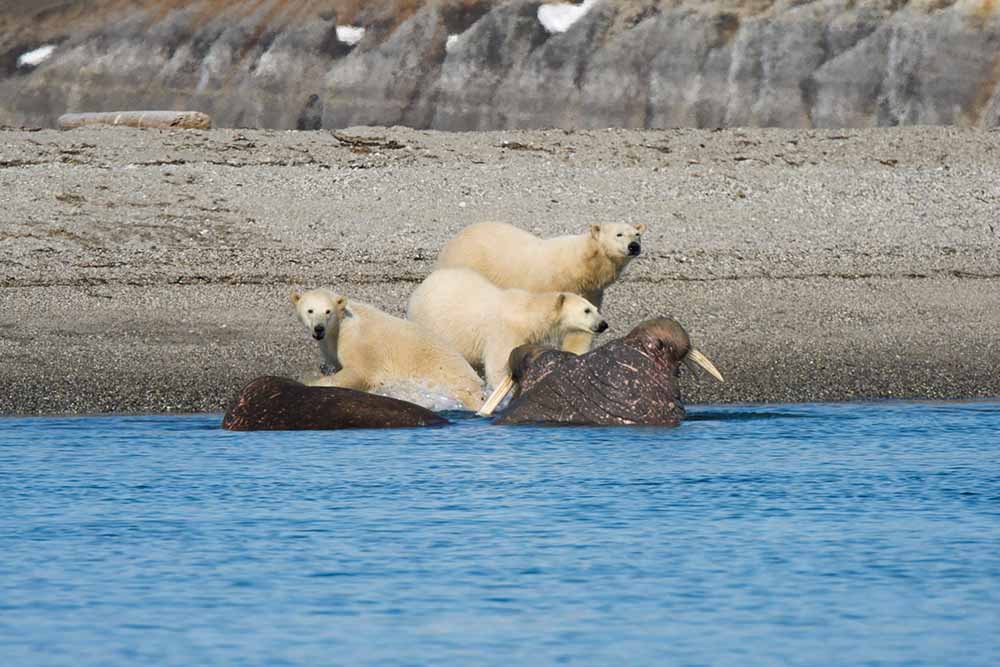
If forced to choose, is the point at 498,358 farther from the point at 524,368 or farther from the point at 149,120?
the point at 149,120

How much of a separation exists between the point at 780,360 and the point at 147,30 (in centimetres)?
1570

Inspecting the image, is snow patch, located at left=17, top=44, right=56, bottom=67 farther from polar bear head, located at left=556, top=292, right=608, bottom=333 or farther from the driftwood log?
polar bear head, located at left=556, top=292, right=608, bottom=333

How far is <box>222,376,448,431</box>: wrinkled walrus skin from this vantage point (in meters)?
12.3

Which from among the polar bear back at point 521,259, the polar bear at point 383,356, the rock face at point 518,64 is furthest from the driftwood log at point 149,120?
the polar bear at point 383,356

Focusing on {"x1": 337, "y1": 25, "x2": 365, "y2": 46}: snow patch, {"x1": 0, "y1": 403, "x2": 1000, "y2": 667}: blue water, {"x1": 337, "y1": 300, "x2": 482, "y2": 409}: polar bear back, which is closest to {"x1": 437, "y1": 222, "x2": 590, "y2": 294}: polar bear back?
{"x1": 337, "y1": 300, "x2": 482, "y2": 409}: polar bear back

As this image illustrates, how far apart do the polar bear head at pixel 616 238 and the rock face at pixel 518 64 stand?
11361 mm

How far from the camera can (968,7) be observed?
2597 centimetres

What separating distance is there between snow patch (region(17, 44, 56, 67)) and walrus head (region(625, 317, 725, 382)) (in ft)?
55.9

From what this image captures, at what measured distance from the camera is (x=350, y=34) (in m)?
27.5

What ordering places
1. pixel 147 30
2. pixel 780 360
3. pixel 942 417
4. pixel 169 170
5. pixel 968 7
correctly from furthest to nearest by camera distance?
pixel 147 30
pixel 968 7
pixel 169 170
pixel 780 360
pixel 942 417

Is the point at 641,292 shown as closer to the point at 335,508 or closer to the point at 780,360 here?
the point at 780,360

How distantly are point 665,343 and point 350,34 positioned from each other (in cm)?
1598

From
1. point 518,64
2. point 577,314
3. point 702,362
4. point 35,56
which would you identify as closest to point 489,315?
point 577,314

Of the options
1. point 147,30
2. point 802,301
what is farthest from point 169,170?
point 147,30
